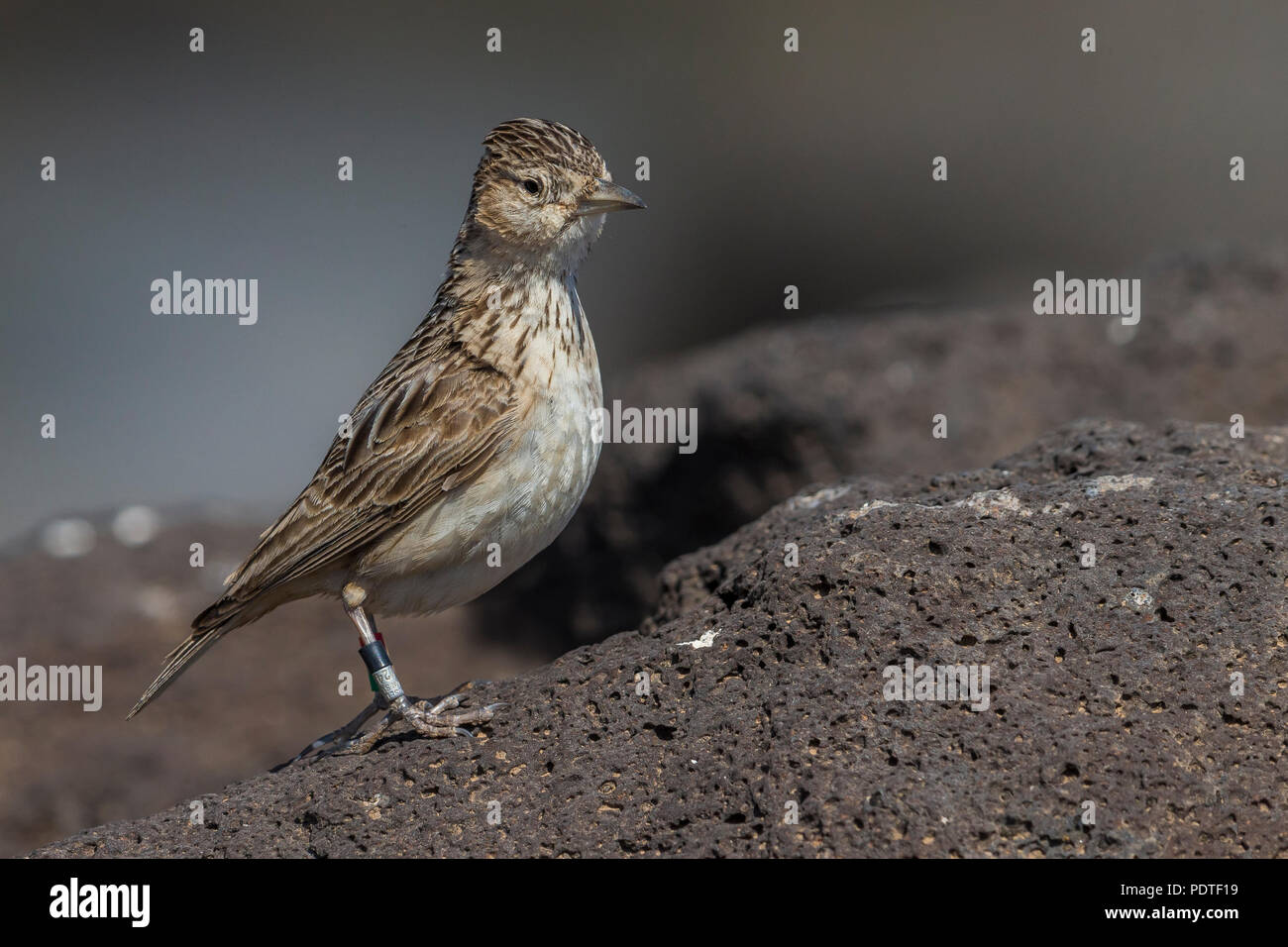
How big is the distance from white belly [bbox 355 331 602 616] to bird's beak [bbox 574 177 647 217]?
663 millimetres

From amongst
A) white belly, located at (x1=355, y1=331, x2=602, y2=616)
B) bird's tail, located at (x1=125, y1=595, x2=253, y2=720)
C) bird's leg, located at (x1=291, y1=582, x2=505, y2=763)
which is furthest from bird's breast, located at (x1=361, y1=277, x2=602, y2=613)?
bird's tail, located at (x1=125, y1=595, x2=253, y2=720)

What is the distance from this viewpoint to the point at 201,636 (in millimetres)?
5531

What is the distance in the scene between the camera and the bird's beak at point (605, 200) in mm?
5641

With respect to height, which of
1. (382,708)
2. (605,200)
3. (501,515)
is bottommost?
(382,708)

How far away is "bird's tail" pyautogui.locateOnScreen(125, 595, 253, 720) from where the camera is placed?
5.46m

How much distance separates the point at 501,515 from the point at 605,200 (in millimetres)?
1414
